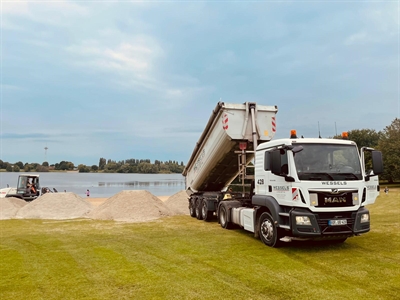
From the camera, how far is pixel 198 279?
5543 mm

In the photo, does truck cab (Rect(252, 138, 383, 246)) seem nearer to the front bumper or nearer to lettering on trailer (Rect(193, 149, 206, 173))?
the front bumper

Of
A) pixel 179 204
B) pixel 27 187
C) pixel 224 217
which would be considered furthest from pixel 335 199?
pixel 27 187

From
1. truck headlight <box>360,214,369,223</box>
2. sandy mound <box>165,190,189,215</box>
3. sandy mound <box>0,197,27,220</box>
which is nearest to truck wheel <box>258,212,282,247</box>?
truck headlight <box>360,214,369,223</box>

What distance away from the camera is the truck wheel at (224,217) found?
1099 cm

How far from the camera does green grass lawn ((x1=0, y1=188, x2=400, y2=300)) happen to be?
16.3 ft

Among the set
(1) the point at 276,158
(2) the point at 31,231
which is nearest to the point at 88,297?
(1) the point at 276,158

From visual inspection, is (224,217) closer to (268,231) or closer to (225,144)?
(225,144)

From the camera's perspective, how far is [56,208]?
15.8 metres

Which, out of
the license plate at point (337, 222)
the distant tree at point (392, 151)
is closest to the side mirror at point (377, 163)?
the license plate at point (337, 222)

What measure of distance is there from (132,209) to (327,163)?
9.78 metres

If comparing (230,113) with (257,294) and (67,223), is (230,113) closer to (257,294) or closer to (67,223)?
(257,294)

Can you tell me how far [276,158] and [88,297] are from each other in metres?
4.70

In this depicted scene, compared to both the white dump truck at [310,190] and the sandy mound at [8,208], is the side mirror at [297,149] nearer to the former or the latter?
the white dump truck at [310,190]

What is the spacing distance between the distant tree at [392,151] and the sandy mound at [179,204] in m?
39.8
